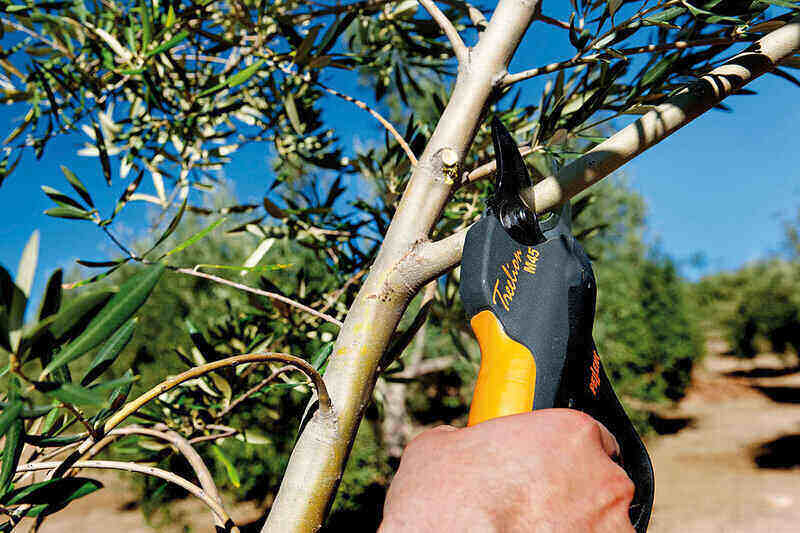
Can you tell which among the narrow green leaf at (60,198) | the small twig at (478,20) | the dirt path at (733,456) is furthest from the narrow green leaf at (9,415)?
the dirt path at (733,456)

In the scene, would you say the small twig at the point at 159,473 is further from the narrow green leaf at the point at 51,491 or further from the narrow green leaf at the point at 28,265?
the narrow green leaf at the point at 28,265

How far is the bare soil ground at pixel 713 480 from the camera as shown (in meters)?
6.41

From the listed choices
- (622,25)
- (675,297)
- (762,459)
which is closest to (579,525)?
(622,25)

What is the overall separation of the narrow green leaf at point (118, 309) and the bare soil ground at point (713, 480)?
6.69 m

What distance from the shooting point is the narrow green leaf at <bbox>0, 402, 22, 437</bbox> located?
38 cm

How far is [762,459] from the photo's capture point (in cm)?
853

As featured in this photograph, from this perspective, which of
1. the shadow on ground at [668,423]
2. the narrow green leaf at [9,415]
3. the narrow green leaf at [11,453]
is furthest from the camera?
the shadow on ground at [668,423]

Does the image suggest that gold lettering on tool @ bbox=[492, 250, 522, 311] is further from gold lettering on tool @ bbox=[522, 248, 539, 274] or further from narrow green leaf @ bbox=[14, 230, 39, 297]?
narrow green leaf @ bbox=[14, 230, 39, 297]

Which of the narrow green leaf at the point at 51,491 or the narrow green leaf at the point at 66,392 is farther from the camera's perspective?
the narrow green leaf at the point at 51,491

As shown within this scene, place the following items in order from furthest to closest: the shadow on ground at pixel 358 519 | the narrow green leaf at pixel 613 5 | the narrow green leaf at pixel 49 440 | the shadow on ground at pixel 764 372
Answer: the shadow on ground at pixel 764 372
the shadow on ground at pixel 358 519
the narrow green leaf at pixel 613 5
the narrow green leaf at pixel 49 440

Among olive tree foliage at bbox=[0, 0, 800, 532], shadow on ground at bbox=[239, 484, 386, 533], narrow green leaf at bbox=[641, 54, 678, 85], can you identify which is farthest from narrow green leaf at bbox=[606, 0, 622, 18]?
shadow on ground at bbox=[239, 484, 386, 533]

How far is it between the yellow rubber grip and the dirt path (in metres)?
6.89

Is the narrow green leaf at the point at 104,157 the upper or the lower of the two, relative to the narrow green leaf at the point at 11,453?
upper

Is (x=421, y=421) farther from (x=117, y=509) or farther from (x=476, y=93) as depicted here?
(x=476, y=93)
